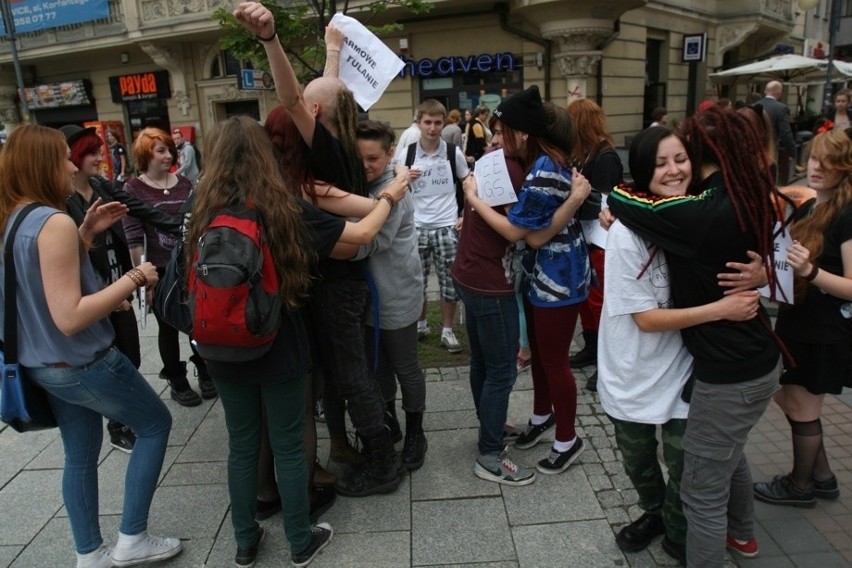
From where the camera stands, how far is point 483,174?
115 inches

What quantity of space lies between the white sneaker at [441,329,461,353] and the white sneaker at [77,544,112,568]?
115 inches

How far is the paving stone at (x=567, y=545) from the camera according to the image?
2572mm

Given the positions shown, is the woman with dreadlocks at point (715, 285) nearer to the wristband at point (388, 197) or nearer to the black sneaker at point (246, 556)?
the wristband at point (388, 197)

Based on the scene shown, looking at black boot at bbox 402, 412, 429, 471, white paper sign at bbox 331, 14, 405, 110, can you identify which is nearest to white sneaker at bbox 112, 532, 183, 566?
black boot at bbox 402, 412, 429, 471

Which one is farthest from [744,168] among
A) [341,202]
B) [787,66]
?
[787,66]

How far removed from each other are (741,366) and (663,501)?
86cm

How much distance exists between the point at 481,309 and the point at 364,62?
1433mm

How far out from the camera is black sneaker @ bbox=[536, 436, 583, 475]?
10.5 ft

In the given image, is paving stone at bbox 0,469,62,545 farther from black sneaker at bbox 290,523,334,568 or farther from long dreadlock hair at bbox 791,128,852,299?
long dreadlock hair at bbox 791,128,852,299

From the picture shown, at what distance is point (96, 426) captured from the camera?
258 centimetres

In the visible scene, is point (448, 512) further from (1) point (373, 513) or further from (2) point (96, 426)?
(2) point (96, 426)

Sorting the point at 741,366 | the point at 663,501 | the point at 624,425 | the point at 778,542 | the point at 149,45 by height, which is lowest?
the point at 778,542

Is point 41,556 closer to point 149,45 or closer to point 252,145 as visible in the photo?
point 252,145

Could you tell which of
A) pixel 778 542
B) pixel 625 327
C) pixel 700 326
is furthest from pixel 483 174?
pixel 778 542
